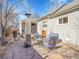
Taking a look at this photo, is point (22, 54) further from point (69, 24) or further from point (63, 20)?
point (63, 20)

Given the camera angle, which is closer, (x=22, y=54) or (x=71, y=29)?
(x=22, y=54)

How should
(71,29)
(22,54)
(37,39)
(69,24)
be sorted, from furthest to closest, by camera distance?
(37,39) → (69,24) → (71,29) → (22,54)

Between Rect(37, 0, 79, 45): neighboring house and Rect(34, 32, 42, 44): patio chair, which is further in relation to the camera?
Rect(34, 32, 42, 44): patio chair

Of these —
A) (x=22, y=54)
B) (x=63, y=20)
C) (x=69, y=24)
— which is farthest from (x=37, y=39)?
(x=22, y=54)

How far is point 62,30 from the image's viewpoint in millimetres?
12000

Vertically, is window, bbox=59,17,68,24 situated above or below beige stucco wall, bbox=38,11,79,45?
above

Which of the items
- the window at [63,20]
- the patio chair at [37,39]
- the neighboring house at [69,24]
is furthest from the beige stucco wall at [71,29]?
the patio chair at [37,39]

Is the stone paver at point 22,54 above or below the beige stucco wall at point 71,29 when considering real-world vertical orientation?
below

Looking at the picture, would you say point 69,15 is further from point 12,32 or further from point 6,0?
point 12,32

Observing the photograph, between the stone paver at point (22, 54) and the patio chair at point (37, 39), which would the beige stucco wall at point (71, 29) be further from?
the stone paver at point (22, 54)

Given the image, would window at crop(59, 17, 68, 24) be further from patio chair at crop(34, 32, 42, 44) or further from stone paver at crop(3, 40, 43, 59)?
stone paver at crop(3, 40, 43, 59)

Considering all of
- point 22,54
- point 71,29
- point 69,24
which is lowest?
point 22,54

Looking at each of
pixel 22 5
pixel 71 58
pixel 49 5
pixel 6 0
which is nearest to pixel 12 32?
pixel 22 5

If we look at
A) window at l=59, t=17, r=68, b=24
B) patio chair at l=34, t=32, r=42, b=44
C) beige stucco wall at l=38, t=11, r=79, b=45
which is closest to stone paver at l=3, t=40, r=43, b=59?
patio chair at l=34, t=32, r=42, b=44
